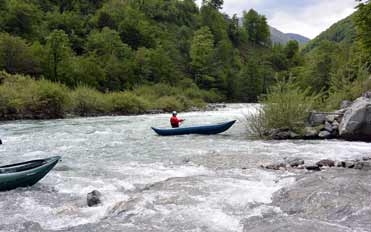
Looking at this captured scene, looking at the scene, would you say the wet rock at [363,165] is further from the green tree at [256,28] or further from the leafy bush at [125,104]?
the green tree at [256,28]

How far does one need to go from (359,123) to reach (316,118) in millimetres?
2535

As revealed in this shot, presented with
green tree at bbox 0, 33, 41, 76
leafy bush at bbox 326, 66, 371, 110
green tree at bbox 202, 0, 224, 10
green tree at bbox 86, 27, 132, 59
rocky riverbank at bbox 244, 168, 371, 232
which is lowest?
rocky riverbank at bbox 244, 168, 371, 232

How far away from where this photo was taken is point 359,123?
47.4ft

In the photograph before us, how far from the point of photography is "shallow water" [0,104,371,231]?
20.5 feet

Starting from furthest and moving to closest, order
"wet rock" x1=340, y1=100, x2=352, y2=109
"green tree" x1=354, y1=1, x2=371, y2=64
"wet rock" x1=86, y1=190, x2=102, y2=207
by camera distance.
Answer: "green tree" x1=354, y1=1, x2=371, y2=64
"wet rock" x1=340, y1=100, x2=352, y2=109
"wet rock" x1=86, y1=190, x2=102, y2=207

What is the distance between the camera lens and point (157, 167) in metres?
10.3

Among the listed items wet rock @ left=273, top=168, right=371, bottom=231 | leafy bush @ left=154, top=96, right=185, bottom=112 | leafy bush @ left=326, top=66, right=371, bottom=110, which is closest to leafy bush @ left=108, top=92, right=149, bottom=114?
leafy bush @ left=154, top=96, right=185, bottom=112

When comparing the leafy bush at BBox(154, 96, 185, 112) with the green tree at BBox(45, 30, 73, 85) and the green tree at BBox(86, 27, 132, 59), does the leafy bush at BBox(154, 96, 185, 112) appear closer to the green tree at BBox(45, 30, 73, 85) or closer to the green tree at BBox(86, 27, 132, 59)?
the green tree at BBox(45, 30, 73, 85)

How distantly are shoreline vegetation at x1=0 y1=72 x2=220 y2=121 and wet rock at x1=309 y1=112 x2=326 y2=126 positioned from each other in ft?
62.3

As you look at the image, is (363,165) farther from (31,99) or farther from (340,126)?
(31,99)

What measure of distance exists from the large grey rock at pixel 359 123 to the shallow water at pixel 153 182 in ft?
2.27

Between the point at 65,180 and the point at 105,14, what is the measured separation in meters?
72.1

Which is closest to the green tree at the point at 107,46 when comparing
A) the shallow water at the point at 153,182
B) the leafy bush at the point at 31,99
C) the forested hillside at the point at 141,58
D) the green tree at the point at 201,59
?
the forested hillside at the point at 141,58

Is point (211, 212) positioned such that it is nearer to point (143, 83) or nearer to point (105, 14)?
point (143, 83)
